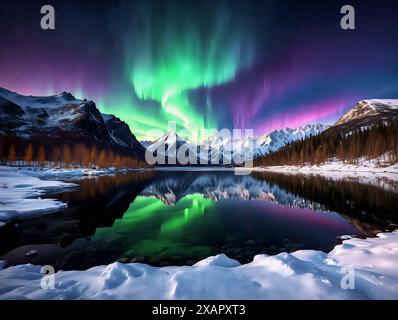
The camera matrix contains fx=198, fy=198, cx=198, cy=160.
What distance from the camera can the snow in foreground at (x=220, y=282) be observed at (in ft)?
17.9

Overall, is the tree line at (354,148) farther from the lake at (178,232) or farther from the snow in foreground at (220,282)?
the snow in foreground at (220,282)

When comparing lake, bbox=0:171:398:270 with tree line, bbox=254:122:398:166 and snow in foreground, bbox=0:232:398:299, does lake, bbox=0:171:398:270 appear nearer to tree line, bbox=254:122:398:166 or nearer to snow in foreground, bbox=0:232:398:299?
snow in foreground, bbox=0:232:398:299

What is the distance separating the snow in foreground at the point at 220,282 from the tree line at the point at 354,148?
346 ft

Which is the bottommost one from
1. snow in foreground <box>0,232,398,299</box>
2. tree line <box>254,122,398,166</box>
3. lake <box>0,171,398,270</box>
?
lake <box>0,171,398,270</box>

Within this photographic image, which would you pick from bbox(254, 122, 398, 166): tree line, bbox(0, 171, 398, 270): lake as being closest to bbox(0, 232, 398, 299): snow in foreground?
bbox(0, 171, 398, 270): lake

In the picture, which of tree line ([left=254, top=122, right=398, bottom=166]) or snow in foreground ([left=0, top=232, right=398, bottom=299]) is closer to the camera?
snow in foreground ([left=0, top=232, right=398, bottom=299])

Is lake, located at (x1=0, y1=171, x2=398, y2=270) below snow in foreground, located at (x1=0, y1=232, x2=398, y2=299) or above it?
below

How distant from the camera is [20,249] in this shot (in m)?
10.8

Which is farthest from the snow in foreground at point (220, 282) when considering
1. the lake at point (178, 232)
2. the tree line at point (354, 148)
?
the tree line at point (354, 148)

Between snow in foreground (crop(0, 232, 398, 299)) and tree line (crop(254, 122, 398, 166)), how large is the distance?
10557cm

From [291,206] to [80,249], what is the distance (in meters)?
21.0

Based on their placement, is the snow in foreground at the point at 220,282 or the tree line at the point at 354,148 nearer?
the snow in foreground at the point at 220,282

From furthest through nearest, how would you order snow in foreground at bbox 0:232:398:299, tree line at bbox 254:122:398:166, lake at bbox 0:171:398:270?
1. tree line at bbox 254:122:398:166
2. lake at bbox 0:171:398:270
3. snow in foreground at bbox 0:232:398:299

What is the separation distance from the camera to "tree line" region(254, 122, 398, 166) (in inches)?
3679
